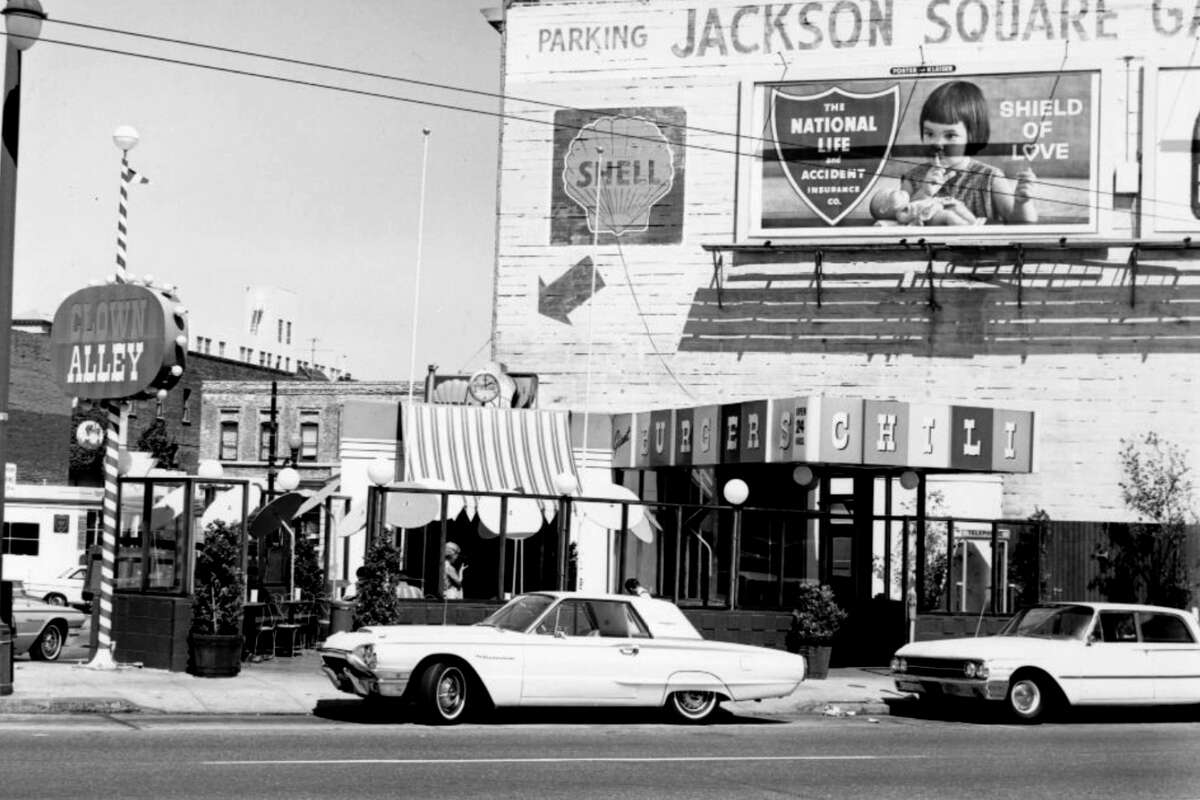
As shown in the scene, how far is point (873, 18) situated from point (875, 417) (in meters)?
16.0

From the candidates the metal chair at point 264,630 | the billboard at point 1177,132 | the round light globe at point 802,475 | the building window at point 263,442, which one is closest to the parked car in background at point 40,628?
the metal chair at point 264,630

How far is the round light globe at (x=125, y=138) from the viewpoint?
69.1ft

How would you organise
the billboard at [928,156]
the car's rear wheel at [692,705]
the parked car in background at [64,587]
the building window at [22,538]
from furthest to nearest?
the building window at [22,538] < the parked car in background at [64,587] < the billboard at [928,156] < the car's rear wheel at [692,705]

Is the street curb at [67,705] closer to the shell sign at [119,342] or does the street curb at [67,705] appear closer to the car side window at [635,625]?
the shell sign at [119,342]

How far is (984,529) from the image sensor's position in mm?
37812

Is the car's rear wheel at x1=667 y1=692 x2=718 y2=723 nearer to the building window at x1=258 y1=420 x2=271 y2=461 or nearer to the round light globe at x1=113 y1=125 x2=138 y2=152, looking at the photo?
the round light globe at x1=113 y1=125 x2=138 y2=152

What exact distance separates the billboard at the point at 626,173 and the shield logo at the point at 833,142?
9.16 feet

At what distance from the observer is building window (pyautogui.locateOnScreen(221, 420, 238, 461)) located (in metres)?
74.4

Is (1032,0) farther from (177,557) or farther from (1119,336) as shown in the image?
(177,557)

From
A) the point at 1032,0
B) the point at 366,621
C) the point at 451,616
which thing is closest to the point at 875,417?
the point at 451,616

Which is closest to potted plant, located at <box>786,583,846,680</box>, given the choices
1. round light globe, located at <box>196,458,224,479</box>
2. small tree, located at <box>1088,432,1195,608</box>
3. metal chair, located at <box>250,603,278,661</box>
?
metal chair, located at <box>250,603,278,661</box>

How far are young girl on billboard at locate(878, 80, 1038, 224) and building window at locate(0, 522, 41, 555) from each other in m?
30.4

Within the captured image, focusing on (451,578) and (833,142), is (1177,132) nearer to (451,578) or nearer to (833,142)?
(833,142)

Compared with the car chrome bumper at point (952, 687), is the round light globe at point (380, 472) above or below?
above
